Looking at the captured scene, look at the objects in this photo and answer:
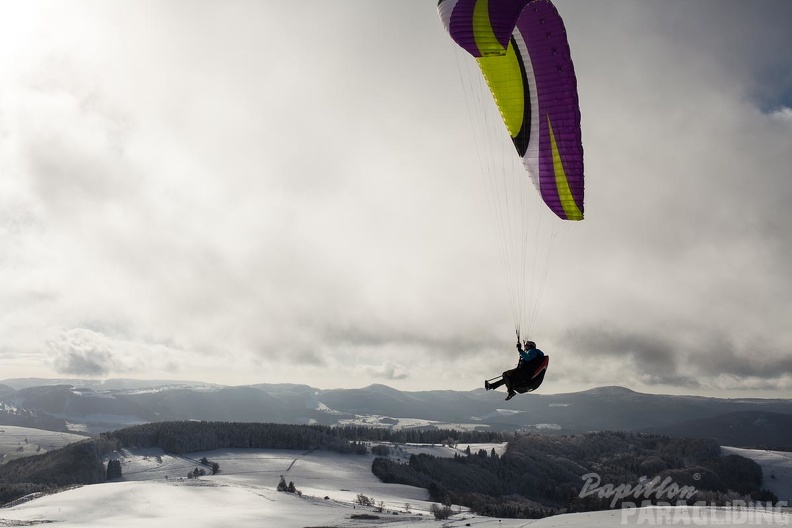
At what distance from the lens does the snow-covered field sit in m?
26.8

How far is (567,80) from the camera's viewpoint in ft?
68.1

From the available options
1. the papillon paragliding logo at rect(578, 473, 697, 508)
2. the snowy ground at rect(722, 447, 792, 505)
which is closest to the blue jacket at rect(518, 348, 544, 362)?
the papillon paragliding logo at rect(578, 473, 697, 508)

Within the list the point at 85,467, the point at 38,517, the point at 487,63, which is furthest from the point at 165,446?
the point at 487,63

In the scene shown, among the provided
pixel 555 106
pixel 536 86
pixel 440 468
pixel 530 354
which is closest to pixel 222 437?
pixel 440 468

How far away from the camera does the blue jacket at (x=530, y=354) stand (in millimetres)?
20984

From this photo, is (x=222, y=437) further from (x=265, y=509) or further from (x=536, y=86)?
(x=536, y=86)

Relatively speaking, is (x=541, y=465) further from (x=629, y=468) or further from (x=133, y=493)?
(x=133, y=493)

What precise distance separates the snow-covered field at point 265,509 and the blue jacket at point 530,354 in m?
10.0

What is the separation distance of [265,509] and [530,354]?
1982 inches

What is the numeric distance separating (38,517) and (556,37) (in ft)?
213

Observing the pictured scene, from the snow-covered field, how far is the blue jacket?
10039 millimetres

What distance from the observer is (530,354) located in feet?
69.1

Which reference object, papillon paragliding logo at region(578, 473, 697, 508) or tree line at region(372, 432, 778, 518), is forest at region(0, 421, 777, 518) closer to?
tree line at region(372, 432, 778, 518)

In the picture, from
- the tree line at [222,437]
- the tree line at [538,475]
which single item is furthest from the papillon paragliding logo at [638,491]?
the tree line at [222,437]
